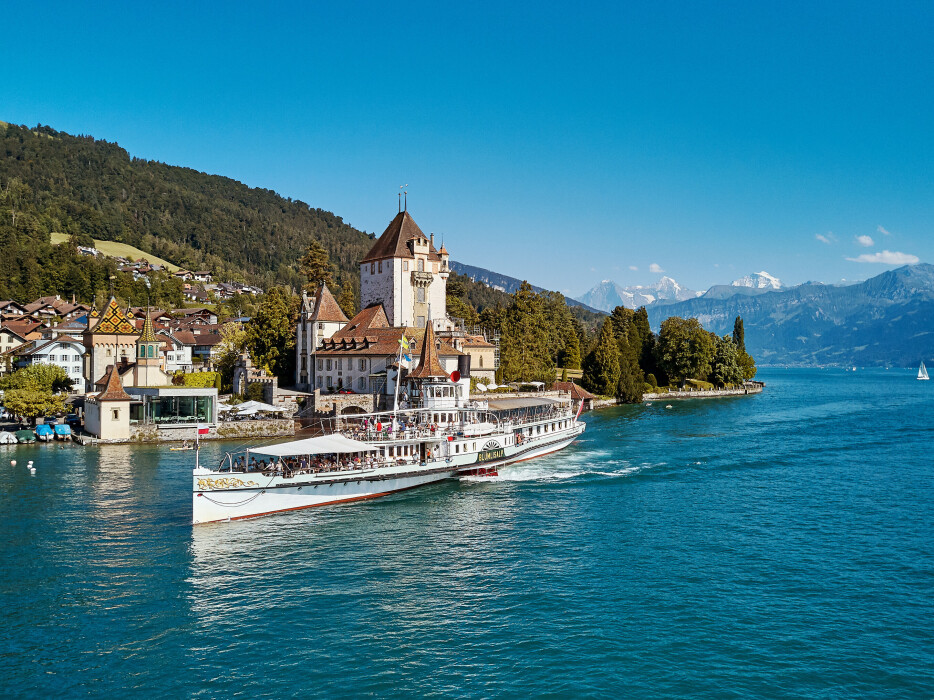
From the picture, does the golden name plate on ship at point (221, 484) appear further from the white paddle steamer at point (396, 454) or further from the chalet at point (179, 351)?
the chalet at point (179, 351)

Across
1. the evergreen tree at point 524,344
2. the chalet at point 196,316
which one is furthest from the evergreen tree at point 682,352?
the chalet at point 196,316

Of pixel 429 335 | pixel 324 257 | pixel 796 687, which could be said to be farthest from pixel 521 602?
pixel 324 257

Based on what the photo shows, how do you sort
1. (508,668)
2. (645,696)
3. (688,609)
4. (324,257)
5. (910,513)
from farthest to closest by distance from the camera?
(324,257), (910,513), (688,609), (508,668), (645,696)

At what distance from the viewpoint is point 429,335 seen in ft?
208

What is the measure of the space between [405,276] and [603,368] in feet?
147

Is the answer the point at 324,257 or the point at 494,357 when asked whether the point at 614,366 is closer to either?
the point at 494,357

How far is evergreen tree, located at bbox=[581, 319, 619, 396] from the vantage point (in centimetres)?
12388

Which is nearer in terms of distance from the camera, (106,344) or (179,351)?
(106,344)

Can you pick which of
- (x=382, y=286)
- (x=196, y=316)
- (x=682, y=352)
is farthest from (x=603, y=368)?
(x=196, y=316)

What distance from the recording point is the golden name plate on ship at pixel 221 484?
130 ft

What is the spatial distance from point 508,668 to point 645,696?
14.2 ft

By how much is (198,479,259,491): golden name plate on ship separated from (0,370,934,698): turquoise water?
2271 mm

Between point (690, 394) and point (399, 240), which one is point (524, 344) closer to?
point (399, 240)

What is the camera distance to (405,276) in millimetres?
96062
